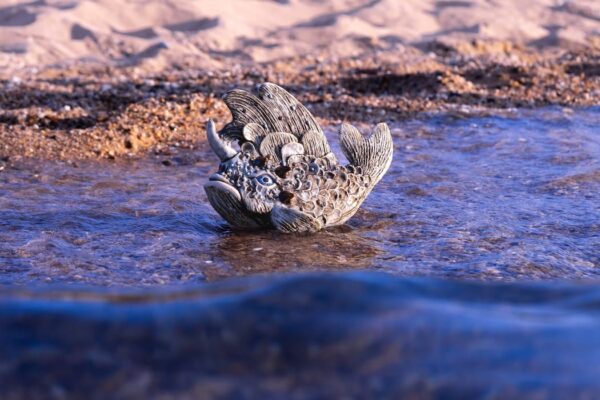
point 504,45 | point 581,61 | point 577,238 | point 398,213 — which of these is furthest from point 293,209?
point 504,45

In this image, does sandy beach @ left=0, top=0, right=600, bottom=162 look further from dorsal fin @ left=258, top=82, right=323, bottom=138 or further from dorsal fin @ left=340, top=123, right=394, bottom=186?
dorsal fin @ left=340, top=123, right=394, bottom=186

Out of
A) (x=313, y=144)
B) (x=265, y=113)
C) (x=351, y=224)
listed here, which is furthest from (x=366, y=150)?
(x=265, y=113)

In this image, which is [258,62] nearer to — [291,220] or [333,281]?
[291,220]

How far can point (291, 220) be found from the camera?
4.71m

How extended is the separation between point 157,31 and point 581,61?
5.03 metres

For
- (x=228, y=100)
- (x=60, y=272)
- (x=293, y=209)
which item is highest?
(x=228, y=100)

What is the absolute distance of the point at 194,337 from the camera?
176cm

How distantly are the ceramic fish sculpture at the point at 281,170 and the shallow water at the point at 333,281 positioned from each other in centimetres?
13

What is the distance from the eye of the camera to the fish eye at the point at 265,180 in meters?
4.66

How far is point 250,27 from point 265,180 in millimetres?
7897

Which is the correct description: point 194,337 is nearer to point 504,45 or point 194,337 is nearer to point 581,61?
point 581,61

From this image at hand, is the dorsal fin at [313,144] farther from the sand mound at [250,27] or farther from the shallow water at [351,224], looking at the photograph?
the sand mound at [250,27]

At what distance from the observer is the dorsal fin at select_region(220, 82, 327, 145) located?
483cm

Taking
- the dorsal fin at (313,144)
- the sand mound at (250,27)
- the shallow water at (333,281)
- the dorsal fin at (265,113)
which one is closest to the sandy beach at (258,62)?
the sand mound at (250,27)
